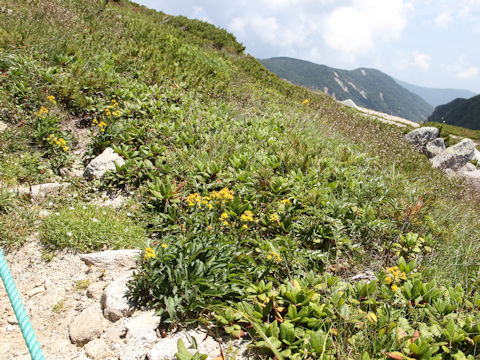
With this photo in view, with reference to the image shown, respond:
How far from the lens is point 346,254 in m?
3.78

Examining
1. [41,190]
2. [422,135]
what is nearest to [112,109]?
[41,190]

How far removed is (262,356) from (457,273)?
2.84m

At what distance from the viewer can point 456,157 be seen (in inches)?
449

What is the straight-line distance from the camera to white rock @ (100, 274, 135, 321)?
2.66 m

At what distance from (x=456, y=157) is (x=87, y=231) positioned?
1362 cm

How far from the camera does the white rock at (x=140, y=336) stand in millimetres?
2340

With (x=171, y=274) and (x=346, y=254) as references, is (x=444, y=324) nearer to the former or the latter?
(x=346, y=254)

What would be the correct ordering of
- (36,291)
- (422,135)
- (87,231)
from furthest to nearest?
(422,135) → (87,231) → (36,291)

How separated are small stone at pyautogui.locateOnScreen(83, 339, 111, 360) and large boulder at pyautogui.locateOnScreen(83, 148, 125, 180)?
2.92 metres

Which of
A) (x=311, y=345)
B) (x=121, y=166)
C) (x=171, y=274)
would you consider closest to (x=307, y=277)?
(x=311, y=345)

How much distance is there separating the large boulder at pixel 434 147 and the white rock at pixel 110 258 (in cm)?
1354

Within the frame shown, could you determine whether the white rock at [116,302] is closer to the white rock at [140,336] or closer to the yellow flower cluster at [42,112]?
the white rock at [140,336]

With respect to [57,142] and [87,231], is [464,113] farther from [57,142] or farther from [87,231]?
[87,231]

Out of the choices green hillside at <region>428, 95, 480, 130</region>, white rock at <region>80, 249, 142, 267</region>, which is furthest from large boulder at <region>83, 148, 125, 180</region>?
green hillside at <region>428, 95, 480, 130</region>
